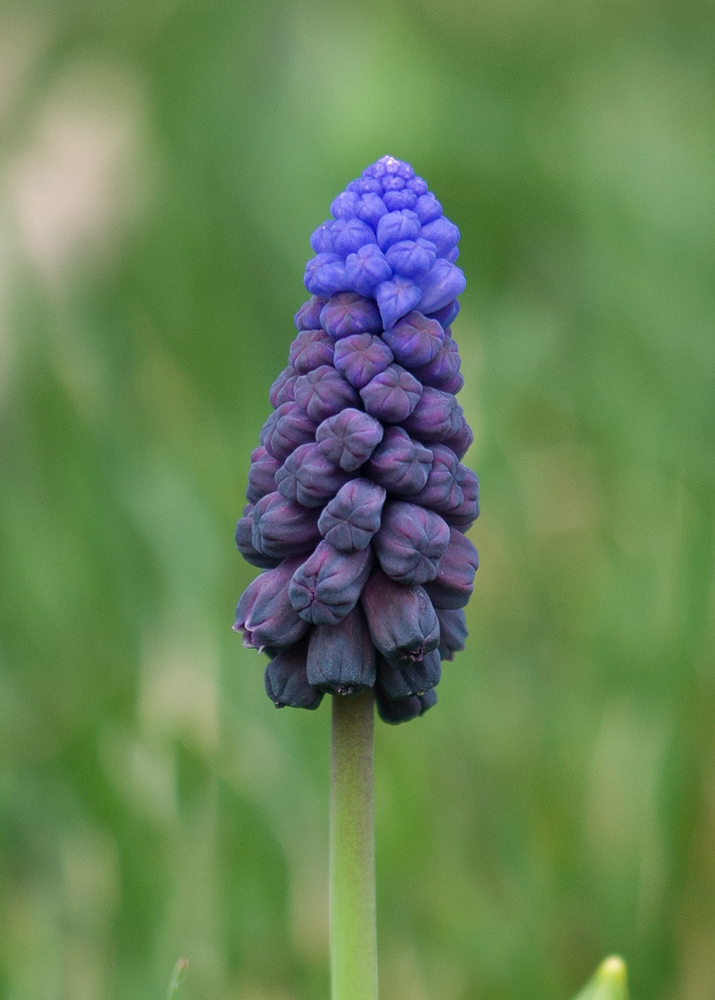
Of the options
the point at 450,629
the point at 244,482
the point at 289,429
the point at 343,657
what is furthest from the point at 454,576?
the point at 244,482

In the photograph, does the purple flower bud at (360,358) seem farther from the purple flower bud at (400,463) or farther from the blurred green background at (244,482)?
the blurred green background at (244,482)

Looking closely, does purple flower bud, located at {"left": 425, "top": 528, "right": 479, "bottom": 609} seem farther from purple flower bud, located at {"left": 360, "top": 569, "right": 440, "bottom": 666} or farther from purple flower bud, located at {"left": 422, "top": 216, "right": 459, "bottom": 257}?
purple flower bud, located at {"left": 422, "top": 216, "right": 459, "bottom": 257}

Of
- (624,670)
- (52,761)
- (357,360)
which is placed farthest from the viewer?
(624,670)

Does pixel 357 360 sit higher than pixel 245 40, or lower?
lower

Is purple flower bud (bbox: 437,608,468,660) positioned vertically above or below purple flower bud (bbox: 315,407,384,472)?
below

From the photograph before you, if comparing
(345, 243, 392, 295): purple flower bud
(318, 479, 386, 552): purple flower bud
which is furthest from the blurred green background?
(345, 243, 392, 295): purple flower bud

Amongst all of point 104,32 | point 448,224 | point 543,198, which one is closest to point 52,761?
point 448,224

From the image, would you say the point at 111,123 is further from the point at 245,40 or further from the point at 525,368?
the point at 525,368
